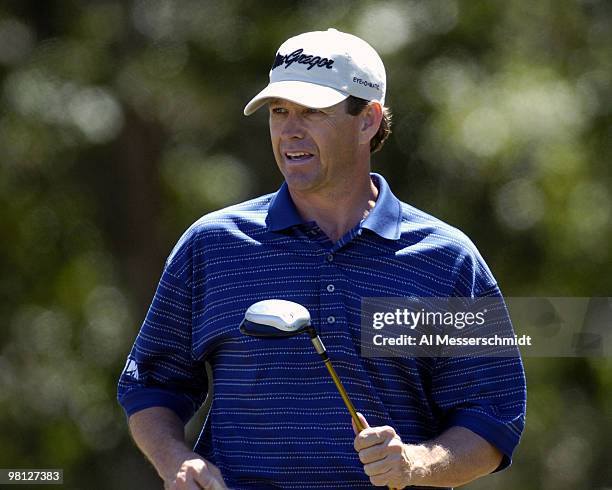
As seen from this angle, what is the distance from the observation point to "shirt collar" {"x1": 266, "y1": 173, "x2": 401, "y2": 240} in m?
3.48

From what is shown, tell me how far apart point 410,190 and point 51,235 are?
2986 millimetres

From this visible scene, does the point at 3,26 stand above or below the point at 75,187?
above

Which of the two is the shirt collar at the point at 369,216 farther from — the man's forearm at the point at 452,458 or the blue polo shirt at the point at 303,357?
the man's forearm at the point at 452,458

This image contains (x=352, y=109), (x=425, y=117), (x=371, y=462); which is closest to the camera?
(x=371, y=462)

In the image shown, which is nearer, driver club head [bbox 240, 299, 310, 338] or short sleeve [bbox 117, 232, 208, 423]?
driver club head [bbox 240, 299, 310, 338]

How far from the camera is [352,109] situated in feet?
11.9

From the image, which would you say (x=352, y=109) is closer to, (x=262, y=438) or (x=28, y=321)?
(x=262, y=438)

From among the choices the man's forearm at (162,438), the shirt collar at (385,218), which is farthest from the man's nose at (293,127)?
the man's forearm at (162,438)

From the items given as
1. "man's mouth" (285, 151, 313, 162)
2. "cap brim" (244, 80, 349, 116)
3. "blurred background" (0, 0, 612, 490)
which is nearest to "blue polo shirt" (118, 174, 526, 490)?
"man's mouth" (285, 151, 313, 162)

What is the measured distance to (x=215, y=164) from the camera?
11.2 meters

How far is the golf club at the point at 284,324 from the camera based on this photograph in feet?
10.2

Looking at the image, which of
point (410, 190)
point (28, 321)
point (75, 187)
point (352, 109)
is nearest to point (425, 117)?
point (410, 190)

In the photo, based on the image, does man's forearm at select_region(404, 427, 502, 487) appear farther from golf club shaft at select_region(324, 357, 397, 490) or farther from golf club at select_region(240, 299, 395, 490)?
golf club at select_region(240, 299, 395, 490)

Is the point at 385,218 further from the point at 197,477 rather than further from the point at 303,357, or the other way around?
the point at 197,477
